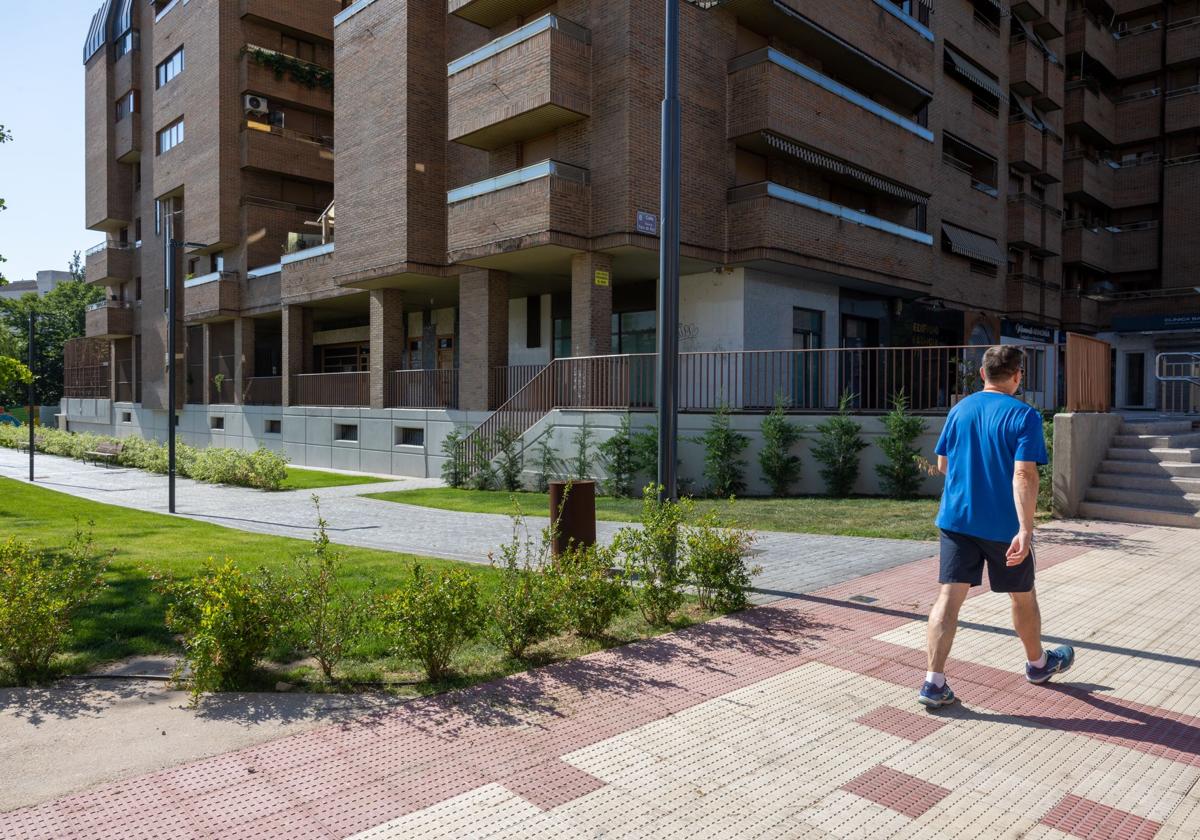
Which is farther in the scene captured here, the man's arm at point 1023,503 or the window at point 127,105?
the window at point 127,105

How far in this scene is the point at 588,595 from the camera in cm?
550

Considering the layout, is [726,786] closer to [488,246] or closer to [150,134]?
[488,246]

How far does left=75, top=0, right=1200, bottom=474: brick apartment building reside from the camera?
1745cm

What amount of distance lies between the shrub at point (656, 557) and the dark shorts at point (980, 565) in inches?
83.6

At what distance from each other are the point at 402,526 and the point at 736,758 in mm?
8900

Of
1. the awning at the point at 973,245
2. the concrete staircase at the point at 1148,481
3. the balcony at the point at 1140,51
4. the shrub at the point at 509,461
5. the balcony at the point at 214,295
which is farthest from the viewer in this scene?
the balcony at the point at 1140,51

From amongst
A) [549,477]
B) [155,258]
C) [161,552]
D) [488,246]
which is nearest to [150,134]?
[155,258]

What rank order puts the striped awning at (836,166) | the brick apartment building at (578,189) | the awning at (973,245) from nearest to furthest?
the brick apartment building at (578,189), the striped awning at (836,166), the awning at (973,245)

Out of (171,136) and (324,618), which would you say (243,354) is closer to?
(171,136)

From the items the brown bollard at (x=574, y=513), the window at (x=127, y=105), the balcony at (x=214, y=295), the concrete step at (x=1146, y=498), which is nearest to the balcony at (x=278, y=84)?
the balcony at (x=214, y=295)

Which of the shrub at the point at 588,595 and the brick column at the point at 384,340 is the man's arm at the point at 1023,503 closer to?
the shrub at the point at 588,595

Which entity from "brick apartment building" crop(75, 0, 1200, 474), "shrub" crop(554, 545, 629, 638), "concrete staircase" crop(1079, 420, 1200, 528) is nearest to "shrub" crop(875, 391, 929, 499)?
"brick apartment building" crop(75, 0, 1200, 474)

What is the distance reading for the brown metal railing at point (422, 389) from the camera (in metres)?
21.0

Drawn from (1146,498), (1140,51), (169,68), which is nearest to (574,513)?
(1146,498)
